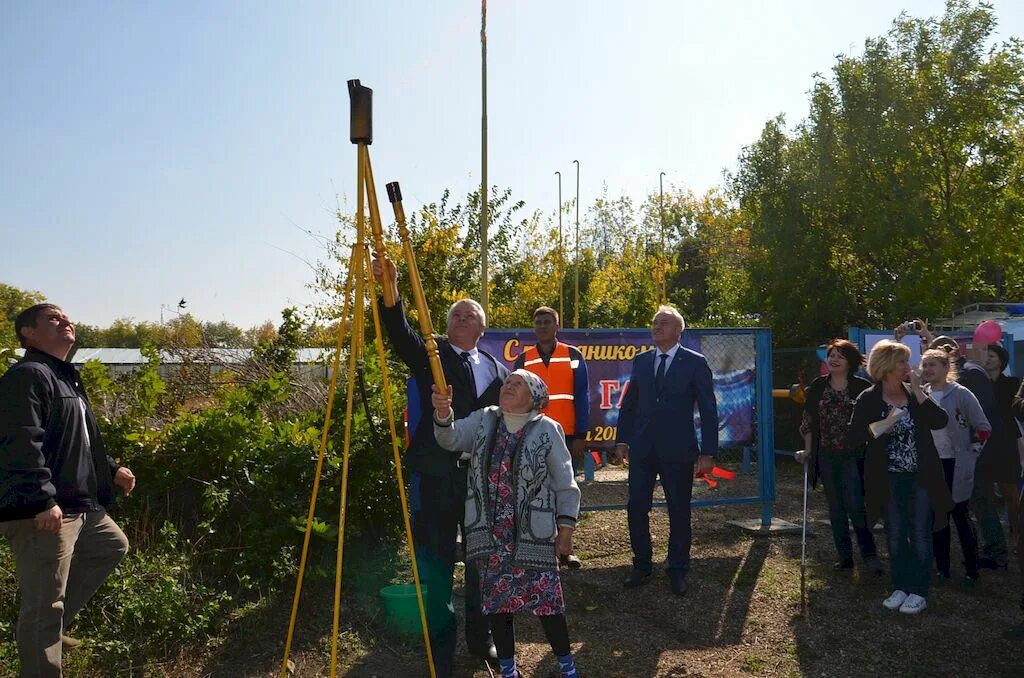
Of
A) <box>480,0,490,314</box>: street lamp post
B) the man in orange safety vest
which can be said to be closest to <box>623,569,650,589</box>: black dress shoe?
the man in orange safety vest

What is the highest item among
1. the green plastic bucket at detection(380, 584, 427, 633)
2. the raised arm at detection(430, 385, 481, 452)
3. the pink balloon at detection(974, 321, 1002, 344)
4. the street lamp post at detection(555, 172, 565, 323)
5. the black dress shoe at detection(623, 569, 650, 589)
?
the street lamp post at detection(555, 172, 565, 323)

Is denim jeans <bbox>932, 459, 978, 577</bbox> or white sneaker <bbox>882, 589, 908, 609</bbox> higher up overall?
denim jeans <bbox>932, 459, 978, 577</bbox>

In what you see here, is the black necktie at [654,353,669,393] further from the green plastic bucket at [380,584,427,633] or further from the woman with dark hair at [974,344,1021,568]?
the woman with dark hair at [974,344,1021,568]

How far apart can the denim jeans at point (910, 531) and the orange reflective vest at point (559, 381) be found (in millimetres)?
2333

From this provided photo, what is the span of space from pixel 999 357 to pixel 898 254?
9.85 meters

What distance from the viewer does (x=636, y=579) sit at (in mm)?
6617

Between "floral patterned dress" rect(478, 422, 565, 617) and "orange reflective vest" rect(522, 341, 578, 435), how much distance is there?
2669 mm

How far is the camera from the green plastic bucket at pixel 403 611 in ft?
17.5

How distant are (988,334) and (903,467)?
2.43m

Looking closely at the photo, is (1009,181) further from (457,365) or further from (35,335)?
(35,335)

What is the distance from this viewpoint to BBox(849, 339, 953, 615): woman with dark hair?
595 centimetres

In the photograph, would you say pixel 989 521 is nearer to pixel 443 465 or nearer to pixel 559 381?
pixel 559 381

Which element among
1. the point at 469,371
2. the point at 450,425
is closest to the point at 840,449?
the point at 469,371

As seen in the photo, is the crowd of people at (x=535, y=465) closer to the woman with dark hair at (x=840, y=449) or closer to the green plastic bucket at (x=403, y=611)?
the woman with dark hair at (x=840, y=449)
